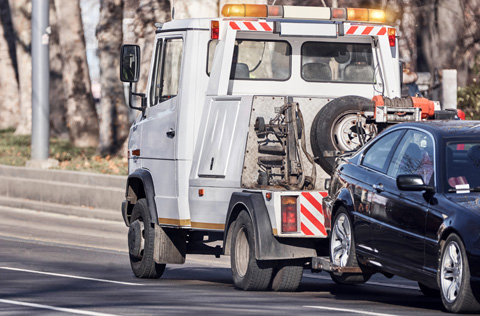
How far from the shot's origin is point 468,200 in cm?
950

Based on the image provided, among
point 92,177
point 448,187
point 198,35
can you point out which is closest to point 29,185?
point 92,177

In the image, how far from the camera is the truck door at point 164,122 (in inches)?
507

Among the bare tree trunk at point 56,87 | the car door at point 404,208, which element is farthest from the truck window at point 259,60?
the bare tree trunk at point 56,87

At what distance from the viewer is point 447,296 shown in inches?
375

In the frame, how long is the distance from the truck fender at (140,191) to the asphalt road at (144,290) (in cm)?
70

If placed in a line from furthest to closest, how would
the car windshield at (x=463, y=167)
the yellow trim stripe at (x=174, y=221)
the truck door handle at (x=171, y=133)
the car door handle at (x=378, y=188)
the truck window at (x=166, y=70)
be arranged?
1. the truck window at (x=166, y=70)
2. the truck door handle at (x=171, y=133)
3. the yellow trim stripe at (x=174, y=221)
4. the car door handle at (x=378, y=188)
5. the car windshield at (x=463, y=167)

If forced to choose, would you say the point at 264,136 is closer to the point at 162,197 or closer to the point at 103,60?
the point at 162,197

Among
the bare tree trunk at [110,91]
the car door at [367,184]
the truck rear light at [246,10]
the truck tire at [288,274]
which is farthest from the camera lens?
the bare tree trunk at [110,91]

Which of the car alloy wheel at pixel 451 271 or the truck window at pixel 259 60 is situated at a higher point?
the truck window at pixel 259 60

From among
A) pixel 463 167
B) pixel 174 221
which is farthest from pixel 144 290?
pixel 463 167

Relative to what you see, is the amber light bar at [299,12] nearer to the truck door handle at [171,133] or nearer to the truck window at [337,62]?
the truck window at [337,62]

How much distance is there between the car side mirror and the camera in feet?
32.2

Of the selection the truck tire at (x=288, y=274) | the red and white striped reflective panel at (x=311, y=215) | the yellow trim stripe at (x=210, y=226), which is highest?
the red and white striped reflective panel at (x=311, y=215)

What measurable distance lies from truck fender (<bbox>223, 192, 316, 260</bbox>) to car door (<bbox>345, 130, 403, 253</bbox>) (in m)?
0.81
